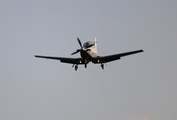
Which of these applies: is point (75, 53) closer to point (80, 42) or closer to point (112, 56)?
point (80, 42)

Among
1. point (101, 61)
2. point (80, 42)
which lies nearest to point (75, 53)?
point (80, 42)

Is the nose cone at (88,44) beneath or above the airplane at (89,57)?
above

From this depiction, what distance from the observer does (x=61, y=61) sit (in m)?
64.4

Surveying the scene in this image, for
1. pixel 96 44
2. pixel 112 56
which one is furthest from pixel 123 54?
pixel 96 44

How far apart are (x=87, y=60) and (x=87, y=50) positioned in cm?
188

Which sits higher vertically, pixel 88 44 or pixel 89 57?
pixel 88 44

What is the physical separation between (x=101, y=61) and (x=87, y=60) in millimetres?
3351

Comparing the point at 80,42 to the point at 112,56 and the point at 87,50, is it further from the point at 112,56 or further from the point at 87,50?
the point at 112,56

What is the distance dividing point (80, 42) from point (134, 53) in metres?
8.59

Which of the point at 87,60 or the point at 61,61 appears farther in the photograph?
the point at 61,61

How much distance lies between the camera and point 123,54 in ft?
202

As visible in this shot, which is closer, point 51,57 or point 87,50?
point 87,50

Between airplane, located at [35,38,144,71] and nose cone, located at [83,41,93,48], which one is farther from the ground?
nose cone, located at [83,41,93,48]

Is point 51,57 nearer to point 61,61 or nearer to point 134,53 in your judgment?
point 61,61
